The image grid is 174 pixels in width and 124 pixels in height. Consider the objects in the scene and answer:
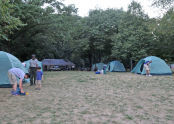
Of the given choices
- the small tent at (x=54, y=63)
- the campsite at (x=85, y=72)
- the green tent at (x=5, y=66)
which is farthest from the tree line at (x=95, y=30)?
the green tent at (x=5, y=66)

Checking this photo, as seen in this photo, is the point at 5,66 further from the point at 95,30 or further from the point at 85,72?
the point at 95,30

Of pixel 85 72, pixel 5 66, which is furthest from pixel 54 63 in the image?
pixel 5 66

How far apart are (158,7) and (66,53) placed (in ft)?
80.8

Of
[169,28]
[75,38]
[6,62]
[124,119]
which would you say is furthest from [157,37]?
[124,119]

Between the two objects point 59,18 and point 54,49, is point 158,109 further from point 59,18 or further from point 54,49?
point 54,49

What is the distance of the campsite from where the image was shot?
4.54m

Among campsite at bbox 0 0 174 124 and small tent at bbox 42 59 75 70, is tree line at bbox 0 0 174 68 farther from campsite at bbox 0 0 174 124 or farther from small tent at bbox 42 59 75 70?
small tent at bbox 42 59 75 70

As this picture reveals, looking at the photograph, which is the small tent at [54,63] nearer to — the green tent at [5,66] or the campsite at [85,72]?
the campsite at [85,72]

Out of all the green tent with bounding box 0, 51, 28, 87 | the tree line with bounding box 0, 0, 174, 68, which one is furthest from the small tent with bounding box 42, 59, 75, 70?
the green tent with bounding box 0, 51, 28, 87

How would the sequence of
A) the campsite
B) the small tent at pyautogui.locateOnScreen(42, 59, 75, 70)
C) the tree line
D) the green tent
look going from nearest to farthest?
the campsite
the green tent
the tree line
the small tent at pyautogui.locateOnScreen(42, 59, 75, 70)

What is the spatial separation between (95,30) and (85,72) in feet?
22.2

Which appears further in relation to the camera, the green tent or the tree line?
the tree line

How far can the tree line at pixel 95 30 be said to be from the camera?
46.4ft

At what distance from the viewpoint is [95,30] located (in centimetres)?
2545
